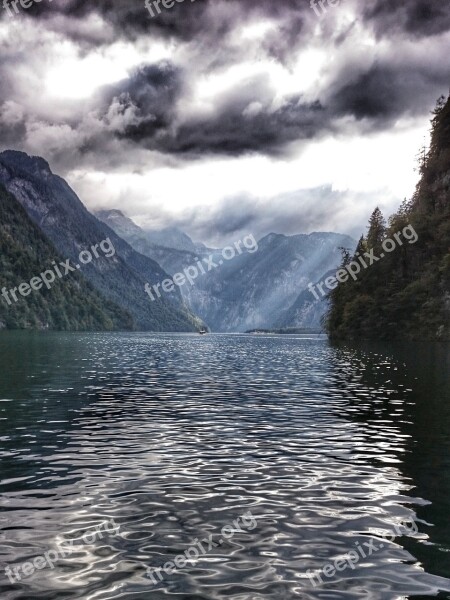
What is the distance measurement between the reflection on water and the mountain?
10065 centimetres

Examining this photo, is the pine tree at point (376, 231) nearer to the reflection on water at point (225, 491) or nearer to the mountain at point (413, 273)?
the mountain at point (413, 273)

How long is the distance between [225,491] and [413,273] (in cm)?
14350

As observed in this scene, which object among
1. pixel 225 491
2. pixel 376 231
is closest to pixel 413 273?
pixel 376 231

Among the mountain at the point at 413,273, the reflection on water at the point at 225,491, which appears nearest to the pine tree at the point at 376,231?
the mountain at the point at 413,273

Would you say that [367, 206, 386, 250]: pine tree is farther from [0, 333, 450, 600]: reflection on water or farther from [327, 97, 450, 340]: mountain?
[0, 333, 450, 600]: reflection on water

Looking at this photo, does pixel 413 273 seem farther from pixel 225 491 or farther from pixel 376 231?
pixel 225 491

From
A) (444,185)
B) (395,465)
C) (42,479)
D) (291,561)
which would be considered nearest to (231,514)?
(291,561)

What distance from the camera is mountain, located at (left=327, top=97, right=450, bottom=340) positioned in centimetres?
13350

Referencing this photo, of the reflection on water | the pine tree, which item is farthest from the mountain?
the reflection on water

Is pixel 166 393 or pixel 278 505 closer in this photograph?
pixel 278 505

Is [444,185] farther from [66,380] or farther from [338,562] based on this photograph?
[338,562]

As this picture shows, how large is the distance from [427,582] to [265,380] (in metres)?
Result: 42.1

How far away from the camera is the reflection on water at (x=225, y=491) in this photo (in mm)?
11000

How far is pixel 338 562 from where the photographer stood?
466 inches
